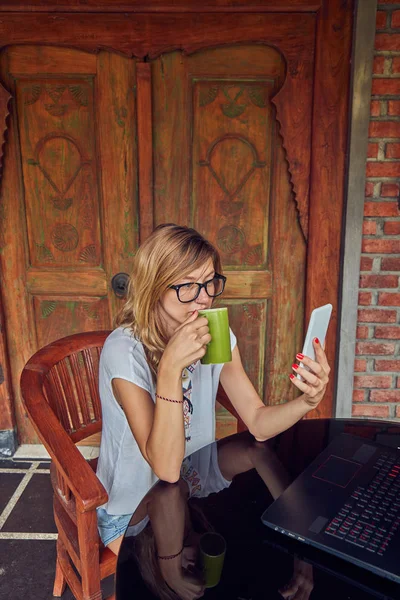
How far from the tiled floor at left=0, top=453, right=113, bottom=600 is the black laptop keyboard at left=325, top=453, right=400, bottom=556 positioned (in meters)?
1.06

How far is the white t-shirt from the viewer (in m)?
1.38

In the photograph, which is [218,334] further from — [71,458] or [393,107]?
[393,107]

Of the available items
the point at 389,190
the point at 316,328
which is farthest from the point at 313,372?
the point at 389,190

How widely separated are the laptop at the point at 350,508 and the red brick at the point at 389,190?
1429mm

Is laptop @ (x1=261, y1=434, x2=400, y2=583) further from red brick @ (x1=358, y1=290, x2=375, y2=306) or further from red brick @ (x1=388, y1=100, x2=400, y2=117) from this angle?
red brick @ (x1=388, y1=100, x2=400, y2=117)

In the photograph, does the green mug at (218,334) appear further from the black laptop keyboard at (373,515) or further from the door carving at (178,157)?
the door carving at (178,157)

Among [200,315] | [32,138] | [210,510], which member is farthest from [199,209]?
[210,510]

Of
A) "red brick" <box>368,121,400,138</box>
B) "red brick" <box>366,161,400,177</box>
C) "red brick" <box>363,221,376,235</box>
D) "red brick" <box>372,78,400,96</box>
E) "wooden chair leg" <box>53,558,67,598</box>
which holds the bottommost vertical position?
"wooden chair leg" <box>53,558,67,598</box>

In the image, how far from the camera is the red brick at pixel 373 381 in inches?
101

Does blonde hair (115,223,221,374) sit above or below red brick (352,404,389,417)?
above

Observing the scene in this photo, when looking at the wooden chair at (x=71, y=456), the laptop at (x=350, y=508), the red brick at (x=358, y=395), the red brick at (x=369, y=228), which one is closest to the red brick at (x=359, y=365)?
the red brick at (x=358, y=395)

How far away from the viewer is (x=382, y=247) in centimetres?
242

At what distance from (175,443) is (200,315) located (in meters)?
0.32

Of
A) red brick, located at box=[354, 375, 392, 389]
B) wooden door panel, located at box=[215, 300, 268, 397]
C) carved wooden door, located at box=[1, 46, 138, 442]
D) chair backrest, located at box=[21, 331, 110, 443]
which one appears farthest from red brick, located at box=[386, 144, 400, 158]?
chair backrest, located at box=[21, 331, 110, 443]
